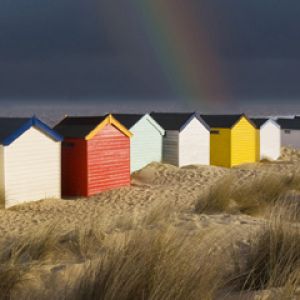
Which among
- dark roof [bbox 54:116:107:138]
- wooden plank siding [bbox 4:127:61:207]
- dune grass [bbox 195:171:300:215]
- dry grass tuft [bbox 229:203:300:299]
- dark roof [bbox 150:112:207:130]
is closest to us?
dry grass tuft [bbox 229:203:300:299]

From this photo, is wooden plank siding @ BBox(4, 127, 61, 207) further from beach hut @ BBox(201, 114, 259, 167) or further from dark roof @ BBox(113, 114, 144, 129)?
beach hut @ BBox(201, 114, 259, 167)

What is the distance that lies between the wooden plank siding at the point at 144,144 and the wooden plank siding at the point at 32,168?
4.92 m

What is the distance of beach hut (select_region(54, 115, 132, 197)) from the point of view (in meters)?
16.3

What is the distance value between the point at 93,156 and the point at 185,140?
6.14 metres

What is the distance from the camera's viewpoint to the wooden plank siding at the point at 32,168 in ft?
46.1

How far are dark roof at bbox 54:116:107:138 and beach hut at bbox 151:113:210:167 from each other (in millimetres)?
4931

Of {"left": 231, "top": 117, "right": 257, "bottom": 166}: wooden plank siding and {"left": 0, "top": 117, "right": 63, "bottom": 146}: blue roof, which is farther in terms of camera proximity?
{"left": 231, "top": 117, "right": 257, "bottom": 166}: wooden plank siding

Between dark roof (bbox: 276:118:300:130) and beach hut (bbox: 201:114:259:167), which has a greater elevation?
dark roof (bbox: 276:118:300:130)

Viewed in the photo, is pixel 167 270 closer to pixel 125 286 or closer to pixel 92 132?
pixel 125 286

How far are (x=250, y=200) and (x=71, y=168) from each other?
9.01 metres

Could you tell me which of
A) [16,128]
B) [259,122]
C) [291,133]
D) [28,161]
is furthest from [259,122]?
[16,128]

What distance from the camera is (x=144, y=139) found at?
2031cm

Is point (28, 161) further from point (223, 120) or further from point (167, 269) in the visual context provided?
point (223, 120)

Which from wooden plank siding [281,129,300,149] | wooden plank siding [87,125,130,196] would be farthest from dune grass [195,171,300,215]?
wooden plank siding [281,129,300,149]
